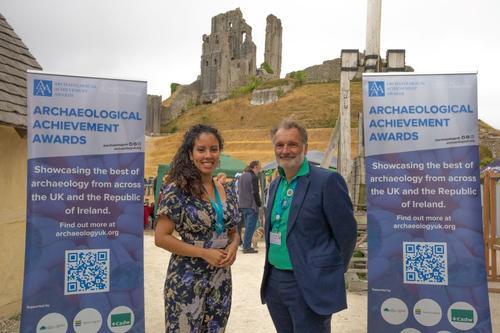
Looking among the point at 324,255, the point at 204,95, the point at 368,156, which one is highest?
the point at 204,95

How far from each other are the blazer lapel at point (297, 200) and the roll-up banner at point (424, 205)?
1.20 m

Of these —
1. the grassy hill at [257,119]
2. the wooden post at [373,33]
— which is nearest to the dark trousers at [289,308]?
the wooden post at [373,33]

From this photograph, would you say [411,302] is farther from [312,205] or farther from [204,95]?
[204,95]

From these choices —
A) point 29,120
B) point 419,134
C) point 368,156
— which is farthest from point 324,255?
point 29,120

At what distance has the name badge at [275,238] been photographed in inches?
107

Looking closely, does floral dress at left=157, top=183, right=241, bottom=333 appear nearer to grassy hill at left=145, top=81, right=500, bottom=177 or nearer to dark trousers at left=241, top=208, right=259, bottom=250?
dark trousers at left=241, top=208, right=259, bottom=250

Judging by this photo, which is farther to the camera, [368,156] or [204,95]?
[204,95]

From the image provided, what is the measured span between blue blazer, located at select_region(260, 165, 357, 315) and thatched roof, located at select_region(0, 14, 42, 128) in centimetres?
348

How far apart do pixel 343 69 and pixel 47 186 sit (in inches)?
145

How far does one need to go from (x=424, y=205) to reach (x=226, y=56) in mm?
65359

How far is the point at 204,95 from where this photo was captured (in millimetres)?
67562

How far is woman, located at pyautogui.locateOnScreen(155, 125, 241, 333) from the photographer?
8.73ft

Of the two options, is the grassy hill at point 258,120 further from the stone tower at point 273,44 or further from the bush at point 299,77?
the stone tower at point 273,44

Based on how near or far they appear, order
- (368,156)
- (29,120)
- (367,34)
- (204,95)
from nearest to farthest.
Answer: (29,120), (368,156), (367,34), (204,95)
